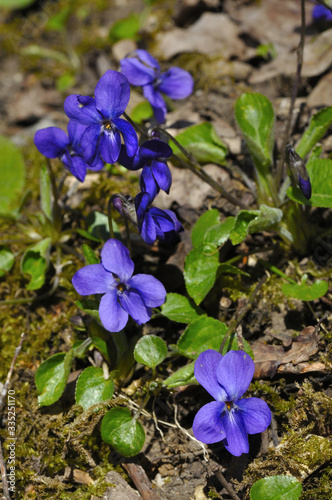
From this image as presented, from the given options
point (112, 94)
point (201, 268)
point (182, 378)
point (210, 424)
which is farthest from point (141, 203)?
point (210, 424)

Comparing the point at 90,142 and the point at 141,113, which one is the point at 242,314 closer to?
the point at 90,142

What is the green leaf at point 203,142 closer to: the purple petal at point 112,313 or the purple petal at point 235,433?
the purple petal at point 112,313

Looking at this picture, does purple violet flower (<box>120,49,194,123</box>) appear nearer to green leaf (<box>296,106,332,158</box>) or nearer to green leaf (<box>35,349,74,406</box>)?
green leaf (<box>296,106,332,158</box>)

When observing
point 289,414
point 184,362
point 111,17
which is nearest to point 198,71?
point 111,17

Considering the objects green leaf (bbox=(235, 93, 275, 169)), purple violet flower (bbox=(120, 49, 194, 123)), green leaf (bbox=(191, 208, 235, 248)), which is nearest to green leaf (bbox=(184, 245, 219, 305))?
green leaf (bbox=(191, 208, 235, 248))

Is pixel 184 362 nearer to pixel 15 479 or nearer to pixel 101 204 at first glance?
pixel 15 479

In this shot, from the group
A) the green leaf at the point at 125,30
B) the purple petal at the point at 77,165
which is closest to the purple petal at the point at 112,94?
the purple petal at the point at 77,165
